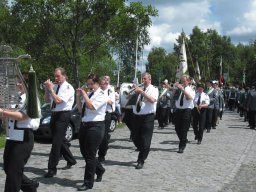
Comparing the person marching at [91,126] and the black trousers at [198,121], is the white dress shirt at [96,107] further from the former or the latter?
the black trousers at [198,121]

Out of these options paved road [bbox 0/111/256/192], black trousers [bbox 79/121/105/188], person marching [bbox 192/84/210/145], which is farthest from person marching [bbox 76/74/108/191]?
person marching [bbox 192/84/210/145]

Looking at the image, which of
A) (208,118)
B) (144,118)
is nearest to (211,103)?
(208,118)

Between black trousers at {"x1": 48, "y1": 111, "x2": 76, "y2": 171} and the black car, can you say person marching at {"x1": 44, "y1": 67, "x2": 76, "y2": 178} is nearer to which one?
black trousers at {"x1": 48, "y1": 111, "x2": 76, "y2": 171}

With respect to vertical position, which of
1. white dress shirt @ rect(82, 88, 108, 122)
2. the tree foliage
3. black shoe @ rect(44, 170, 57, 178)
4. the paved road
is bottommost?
the paved road

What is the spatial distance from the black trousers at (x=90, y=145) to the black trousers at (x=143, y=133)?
2248 millimetres

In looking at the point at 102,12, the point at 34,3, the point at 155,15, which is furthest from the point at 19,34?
the point at 155,15

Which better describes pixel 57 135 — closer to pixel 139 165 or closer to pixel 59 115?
pixel 59 115

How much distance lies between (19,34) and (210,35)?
79.1 m

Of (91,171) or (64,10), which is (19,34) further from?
(91,171)

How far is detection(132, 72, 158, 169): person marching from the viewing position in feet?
33.2

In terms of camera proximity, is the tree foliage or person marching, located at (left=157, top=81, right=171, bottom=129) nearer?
the tree foliage

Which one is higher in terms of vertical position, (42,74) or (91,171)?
(42,74)

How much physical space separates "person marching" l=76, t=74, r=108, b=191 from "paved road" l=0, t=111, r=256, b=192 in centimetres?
33

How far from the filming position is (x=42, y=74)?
2219 cm
